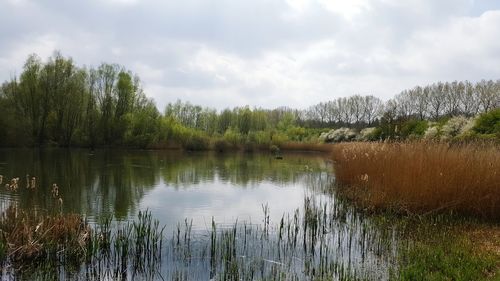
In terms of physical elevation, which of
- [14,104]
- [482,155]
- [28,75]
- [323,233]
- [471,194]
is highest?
[28,75]

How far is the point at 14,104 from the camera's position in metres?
40.9

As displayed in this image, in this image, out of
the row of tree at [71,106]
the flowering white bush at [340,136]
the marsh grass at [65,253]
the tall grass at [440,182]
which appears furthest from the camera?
the flowering white bush at [340,136]

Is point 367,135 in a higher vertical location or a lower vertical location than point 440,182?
higher

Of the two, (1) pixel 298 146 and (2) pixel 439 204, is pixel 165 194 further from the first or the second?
(1) pixel 298 146

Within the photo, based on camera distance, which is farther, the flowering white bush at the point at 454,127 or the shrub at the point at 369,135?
the shrub at the point at 369,135

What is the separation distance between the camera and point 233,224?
902 cm

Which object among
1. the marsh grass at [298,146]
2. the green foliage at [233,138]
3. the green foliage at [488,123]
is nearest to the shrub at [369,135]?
the marsh grass at [298,146]

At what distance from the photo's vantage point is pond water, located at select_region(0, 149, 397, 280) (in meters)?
5.79

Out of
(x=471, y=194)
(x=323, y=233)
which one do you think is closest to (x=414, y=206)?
(x=471, y=194)

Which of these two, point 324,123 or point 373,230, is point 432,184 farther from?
point 324,123

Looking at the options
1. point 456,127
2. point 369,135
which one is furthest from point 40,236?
point 369,135

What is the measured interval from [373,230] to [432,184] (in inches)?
84.2

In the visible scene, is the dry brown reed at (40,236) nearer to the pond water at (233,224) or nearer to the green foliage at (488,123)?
the pond water at (233,224)

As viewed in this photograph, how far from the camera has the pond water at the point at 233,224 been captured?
579 cm
